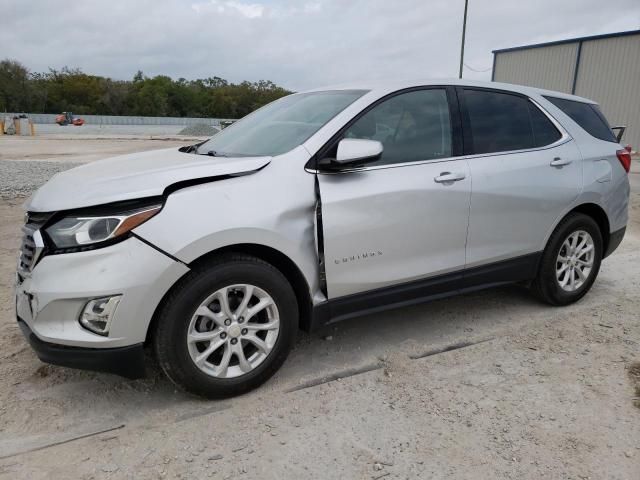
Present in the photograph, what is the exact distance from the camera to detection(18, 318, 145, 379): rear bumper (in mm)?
2502

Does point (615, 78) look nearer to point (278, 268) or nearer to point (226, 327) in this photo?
point (278, 268)

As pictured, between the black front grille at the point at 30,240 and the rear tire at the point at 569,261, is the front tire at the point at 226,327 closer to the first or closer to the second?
the black front grille at the point at 30,240

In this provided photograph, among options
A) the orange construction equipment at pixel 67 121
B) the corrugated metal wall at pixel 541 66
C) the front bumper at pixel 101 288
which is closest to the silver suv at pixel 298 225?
the front bumper at pixel 101 288

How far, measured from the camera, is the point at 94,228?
2.47 meters

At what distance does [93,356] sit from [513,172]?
293 cm

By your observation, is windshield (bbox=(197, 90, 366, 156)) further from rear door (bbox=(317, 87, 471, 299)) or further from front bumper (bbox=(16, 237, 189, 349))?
front bumper (bbox=(16, 237, 189, 349))

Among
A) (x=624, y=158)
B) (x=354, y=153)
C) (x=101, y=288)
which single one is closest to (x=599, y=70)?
(x=624, y=158)

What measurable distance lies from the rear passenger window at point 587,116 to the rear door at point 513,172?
27 cm


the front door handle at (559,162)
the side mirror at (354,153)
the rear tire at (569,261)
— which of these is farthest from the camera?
the rear tire at (569,261)

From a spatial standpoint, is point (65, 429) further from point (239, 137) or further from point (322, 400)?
point (239, 137)

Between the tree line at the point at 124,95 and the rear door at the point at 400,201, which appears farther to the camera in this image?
the tree line at the point at 124,95

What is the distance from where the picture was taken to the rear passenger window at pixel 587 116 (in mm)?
4238

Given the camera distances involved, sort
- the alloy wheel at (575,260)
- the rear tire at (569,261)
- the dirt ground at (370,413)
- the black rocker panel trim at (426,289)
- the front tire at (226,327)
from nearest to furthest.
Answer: the dirt ground at (370,413) < the front tire at (226,327) < the black rocker panel trim at (426,289) < the rear tire at (569,261) < the alloy wheel at (575,260)

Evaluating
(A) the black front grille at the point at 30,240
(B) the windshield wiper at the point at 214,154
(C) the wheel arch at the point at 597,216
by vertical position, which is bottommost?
(C) the wheel arch at the point at 597,216
